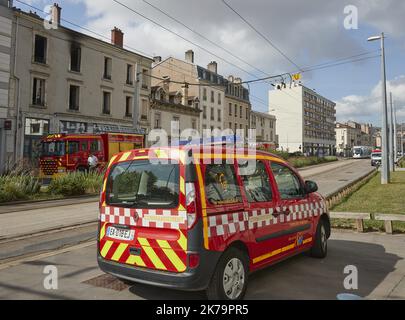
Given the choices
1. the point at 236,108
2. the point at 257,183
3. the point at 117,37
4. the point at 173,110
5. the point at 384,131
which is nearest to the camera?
the point at 257,183

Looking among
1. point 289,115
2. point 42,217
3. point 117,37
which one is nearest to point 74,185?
point 42,217

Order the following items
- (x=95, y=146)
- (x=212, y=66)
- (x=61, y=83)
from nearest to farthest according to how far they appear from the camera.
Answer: (x=95, y=146) → (x=61, y=83) → (x=212, y=66)

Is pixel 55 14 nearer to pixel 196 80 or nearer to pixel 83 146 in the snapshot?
pixel 83 146

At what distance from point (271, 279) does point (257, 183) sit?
4.57ft

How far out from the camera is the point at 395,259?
6.58 metres

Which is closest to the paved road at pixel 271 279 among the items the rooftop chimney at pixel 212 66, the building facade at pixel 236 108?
the building facade at pixel 236 108

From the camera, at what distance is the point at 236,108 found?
5772 centimetres

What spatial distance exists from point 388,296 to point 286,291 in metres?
1.24

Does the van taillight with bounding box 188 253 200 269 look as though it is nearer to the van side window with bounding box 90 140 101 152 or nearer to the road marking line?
the road marking line

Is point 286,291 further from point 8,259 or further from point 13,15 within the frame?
point 13,15

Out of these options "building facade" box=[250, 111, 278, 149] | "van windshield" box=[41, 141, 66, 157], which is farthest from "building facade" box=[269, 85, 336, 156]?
"van windshield" box=[41, 141, 66, 157]

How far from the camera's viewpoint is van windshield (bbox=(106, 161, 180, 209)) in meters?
4.35

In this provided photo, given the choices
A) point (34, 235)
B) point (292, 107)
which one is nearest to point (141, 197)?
point (34, 235)

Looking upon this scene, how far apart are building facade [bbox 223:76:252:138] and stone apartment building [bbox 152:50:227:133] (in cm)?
271
